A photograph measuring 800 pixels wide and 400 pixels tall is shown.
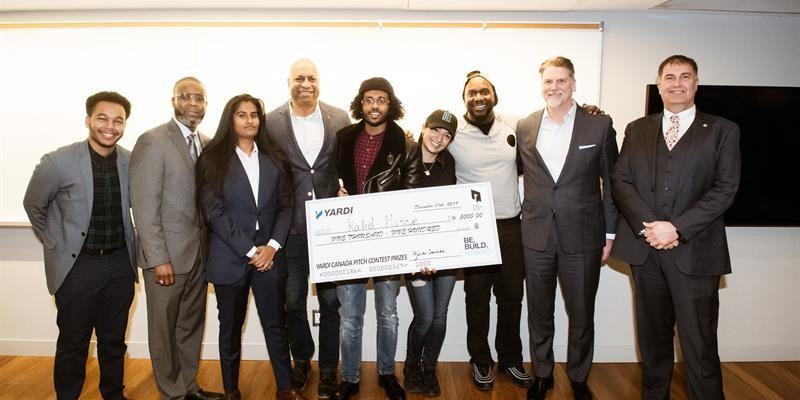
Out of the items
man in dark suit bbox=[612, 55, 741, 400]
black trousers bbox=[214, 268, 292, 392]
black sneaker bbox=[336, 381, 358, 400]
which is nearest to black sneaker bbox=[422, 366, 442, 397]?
black sneaker bbox=[336, 381, 358, 400]

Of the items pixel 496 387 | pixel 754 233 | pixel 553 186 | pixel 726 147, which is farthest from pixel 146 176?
pixel 754 233

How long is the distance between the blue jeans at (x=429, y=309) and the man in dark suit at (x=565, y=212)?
1.78 ft

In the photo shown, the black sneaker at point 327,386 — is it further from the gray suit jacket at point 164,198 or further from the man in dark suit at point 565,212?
the man in dark suit at point 565,212

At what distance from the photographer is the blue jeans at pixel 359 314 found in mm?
2881

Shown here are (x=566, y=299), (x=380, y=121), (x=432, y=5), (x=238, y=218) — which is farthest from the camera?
(x=432, y=5)

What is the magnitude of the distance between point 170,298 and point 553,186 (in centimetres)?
229

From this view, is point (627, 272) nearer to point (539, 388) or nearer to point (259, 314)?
point (539, 388)

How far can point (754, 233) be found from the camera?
3.73 meters

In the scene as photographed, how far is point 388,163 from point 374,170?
0.09 m

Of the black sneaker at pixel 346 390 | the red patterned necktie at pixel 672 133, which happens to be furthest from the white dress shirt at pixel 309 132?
the red patterned necktie at pixel 672 133

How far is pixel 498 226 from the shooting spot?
3.12 meters

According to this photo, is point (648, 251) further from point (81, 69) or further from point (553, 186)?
point (81, 69)

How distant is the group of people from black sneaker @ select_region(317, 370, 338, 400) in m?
0.01

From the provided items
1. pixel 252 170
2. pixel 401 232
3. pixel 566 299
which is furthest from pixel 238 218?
pixel 566 299
